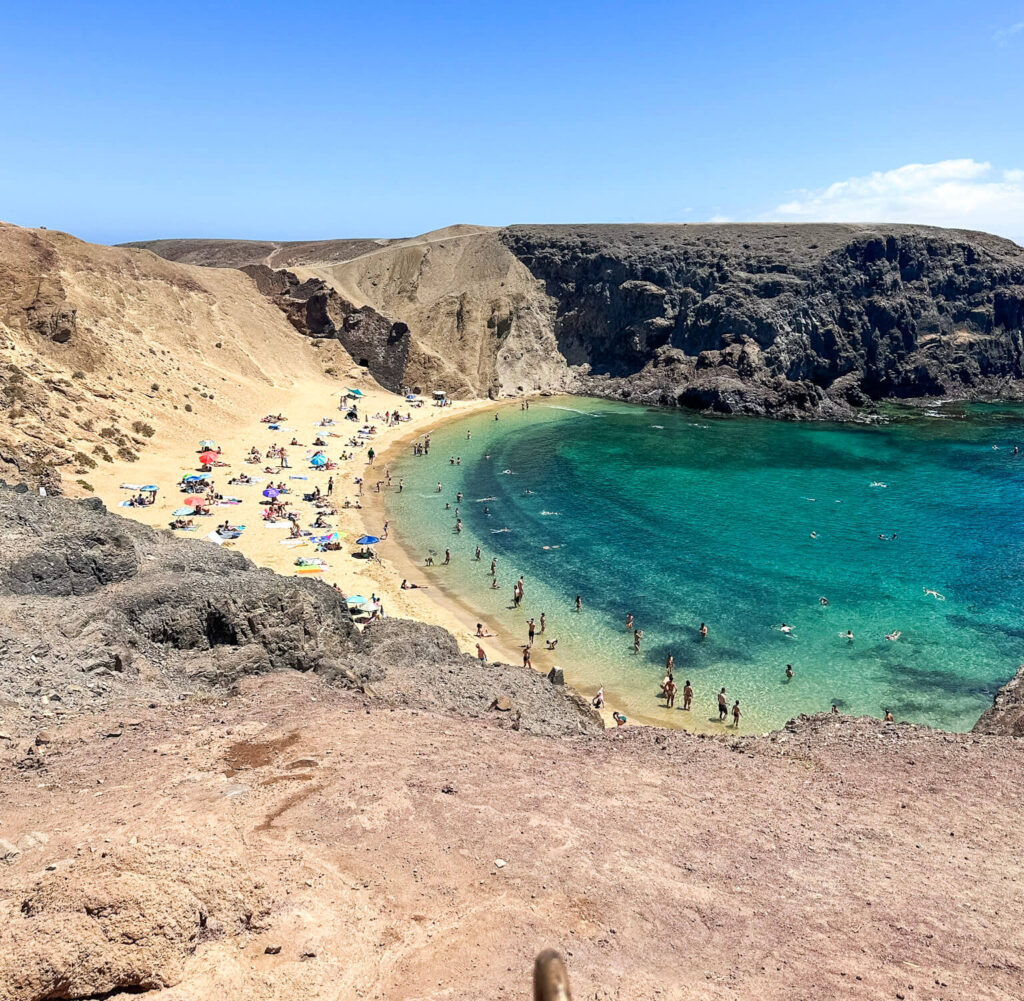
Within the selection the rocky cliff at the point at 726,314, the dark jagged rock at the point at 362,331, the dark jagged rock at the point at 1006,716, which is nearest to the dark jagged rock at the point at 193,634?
the dark jagged rock at the point at 1006,716

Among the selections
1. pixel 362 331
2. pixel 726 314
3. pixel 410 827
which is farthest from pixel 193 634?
pixel 726 314

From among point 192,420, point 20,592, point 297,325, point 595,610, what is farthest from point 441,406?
point 20,592

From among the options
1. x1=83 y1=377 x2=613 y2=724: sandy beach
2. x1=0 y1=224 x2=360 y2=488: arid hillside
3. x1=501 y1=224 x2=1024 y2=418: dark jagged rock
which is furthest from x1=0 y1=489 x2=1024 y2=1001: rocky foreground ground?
x1=501 y1=224 x2=1024 y2=418: dark jagged rock

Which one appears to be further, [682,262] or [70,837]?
[682,262]

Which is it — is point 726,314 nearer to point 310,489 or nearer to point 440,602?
point 310,489

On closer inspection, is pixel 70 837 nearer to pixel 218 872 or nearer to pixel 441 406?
pixel 218 872

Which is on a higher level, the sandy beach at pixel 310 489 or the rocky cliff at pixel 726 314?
the rocky cliff at pixel 726 314

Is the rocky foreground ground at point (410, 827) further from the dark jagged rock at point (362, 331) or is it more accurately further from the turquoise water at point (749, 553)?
the dark jagged rock at point (362, 331)

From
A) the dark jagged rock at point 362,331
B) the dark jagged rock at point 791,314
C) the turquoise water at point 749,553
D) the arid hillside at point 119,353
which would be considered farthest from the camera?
the dark jagged rock at point 791,314
